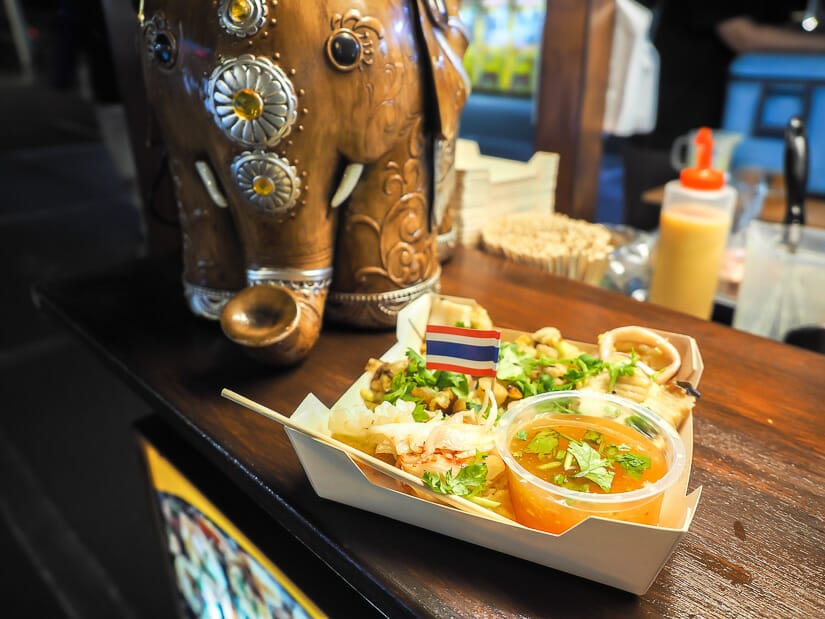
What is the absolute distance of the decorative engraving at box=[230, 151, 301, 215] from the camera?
2.62 ft

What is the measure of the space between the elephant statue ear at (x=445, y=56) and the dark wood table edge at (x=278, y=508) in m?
0.52

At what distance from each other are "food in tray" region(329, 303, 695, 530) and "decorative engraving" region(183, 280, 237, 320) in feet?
1.09

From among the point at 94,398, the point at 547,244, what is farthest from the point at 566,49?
the point at 94,398

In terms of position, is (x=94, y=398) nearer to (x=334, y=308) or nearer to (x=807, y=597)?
(x=334, y=308)

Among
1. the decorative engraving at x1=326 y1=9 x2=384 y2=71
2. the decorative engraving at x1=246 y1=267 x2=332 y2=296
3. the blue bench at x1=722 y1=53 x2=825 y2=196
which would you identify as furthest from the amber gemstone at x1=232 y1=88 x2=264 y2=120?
the blue bench at x1=722 y1=53 x2=825 y2=196

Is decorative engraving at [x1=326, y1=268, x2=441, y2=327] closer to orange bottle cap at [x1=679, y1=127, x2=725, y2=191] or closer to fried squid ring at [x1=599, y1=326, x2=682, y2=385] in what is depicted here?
fried squid ring at [x1=599, y1=326, x2=682, y2=385]

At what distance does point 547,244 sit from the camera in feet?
4.04

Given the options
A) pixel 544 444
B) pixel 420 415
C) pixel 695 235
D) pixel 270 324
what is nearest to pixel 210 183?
pixel 270 324

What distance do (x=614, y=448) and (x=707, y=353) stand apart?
1.25ft

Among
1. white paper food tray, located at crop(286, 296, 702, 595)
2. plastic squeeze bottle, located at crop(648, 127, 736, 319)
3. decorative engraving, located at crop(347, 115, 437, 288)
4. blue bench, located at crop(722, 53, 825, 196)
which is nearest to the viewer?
white paper food tray, located at crop(286, 296, 702, 595)

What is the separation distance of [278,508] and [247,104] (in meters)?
0.47

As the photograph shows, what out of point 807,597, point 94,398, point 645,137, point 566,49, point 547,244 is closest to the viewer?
point 807,597

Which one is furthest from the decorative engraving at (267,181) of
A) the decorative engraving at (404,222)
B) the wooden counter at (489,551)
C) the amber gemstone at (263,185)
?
the wooden counter at (489,551)

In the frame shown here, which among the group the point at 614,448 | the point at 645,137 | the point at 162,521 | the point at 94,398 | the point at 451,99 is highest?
the point at 451,99
